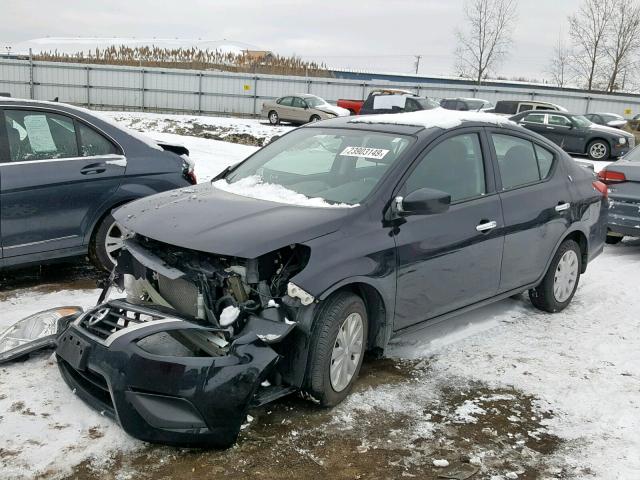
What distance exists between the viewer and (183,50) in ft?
127

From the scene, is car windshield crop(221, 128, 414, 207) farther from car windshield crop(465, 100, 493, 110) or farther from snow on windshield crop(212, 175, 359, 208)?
car windshield crop(465, 100, 493, 110)

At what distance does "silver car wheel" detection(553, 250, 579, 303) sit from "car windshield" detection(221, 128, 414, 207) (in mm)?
2162

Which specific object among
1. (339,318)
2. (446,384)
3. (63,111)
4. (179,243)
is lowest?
(446,384)

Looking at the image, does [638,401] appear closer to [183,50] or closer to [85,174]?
[85,174]

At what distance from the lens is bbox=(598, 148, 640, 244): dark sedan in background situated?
8039 mm

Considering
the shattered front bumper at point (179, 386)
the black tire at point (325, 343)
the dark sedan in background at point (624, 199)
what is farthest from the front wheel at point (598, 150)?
the shattered front bumper at point (179, 386)

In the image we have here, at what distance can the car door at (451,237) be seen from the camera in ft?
13.8

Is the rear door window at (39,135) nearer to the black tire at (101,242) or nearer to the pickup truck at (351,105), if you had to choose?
the black tire at (101,242)

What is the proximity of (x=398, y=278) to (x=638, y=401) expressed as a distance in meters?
1.72

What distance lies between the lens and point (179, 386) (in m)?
3.16

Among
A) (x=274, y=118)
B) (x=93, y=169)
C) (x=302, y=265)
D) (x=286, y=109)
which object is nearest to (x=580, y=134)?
(x=286, y=109)

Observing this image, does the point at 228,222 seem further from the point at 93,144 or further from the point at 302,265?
the point at 93,144

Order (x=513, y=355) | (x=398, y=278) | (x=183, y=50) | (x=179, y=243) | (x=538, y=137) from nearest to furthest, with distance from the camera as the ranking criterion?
(x=179, y=243), (x=398, y=278), (x=513, y=355), (x=538, y=137), (x=183, y=50)

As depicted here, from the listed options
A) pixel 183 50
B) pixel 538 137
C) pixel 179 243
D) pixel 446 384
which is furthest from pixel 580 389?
pixel 183 50
